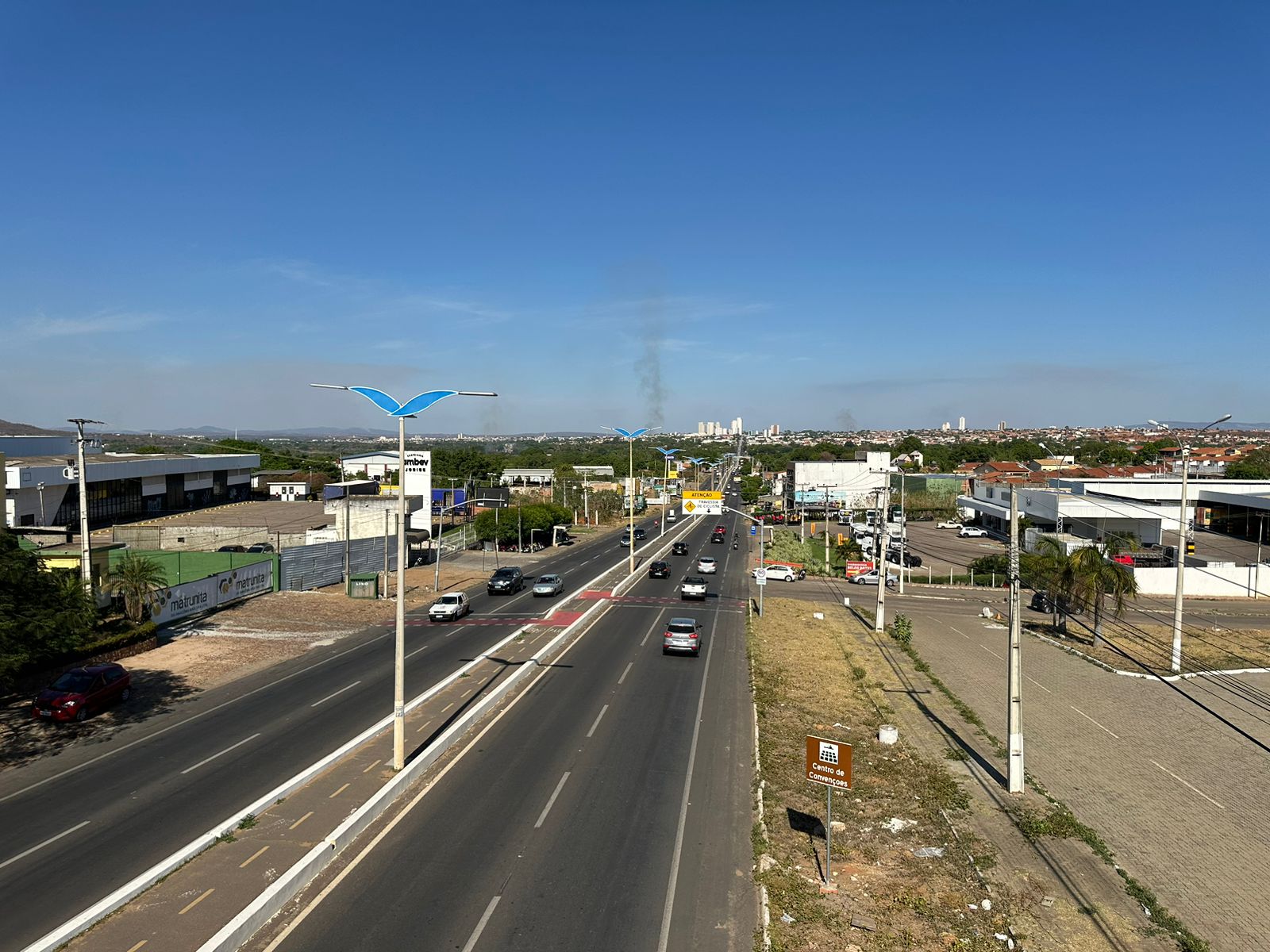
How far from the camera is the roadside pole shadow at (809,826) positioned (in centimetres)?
1518

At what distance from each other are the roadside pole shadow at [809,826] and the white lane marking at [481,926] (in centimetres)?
Answer: 607

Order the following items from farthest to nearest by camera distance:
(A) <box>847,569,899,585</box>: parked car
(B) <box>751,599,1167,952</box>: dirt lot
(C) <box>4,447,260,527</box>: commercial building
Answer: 1. (A) <box>847,569,899,585</box>: parked car
2. (C) <box>4,447,260,527</box>: commercial building
3. (B) <box>751,599,1167,952</box>: dirt lot

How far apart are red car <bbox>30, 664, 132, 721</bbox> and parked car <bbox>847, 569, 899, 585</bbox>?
4727cm

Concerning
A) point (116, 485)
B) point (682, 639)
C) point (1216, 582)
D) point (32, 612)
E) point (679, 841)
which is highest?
point (116, 485)

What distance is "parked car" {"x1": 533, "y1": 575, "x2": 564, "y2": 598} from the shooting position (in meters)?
45.6

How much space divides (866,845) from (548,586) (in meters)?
32.0

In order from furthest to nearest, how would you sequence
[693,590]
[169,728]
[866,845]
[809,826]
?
[693,590] → [169,728] → [809,826] → [866,845]

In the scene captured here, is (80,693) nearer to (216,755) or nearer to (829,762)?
(216,755)

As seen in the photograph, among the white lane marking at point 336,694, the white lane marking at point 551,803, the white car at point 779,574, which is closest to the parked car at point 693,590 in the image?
the white car at point 779,574

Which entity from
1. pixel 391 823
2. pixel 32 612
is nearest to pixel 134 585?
pixel 32 612

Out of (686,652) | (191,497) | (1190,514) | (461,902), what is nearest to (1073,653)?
(686,652)

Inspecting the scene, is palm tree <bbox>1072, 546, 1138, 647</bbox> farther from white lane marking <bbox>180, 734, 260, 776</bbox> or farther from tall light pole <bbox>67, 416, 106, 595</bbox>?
tall light pole <bbox>67, 416, 106, 595</bbox>

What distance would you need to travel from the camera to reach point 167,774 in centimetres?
1827

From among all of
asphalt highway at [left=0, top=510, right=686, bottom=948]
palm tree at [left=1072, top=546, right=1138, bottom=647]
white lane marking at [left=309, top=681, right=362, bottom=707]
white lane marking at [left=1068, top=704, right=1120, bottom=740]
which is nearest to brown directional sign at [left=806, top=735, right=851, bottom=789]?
asphalt highway at [left=0, top=510, right=686, bottom=948]
